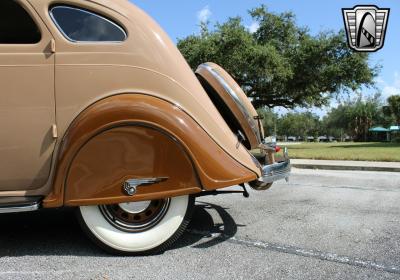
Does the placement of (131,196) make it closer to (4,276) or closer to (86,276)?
(86,276)

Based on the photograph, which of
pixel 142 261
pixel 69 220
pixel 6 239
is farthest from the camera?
pixel 69 220

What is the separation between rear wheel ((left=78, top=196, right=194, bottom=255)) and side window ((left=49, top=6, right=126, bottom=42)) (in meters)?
1.34

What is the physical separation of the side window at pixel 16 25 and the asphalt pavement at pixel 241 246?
1.71 meters

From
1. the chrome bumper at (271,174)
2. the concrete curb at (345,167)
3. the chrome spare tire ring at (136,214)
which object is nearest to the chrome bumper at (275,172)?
the chrome bumper at (271,174)

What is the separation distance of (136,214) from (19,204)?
904 millimetres

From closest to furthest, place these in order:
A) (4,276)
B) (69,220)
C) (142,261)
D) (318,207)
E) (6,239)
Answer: (4,276), (142,261), (6,239), (69,220), (318,207)

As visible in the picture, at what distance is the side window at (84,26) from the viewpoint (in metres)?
3.61

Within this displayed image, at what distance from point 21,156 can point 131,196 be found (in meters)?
0.92

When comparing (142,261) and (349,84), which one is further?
(349,84)

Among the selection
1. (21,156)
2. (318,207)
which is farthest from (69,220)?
(318,207)

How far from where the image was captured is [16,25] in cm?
361

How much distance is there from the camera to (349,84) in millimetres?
27938

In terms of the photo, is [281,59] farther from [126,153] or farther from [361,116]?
[361,116]

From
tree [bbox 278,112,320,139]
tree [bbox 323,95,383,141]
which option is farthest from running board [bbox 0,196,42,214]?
tree [bbox 278,112,320,139]
